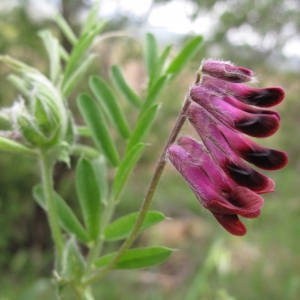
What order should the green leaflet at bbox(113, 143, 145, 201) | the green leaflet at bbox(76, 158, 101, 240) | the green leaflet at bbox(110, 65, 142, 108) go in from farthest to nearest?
1. the green leaflet at bbox(110, 65, 142, 108)
2. the green leaflet at bbox(76, 158, 101, 240)
3. the green leaflet at bbox(113, 143, 145, 201)

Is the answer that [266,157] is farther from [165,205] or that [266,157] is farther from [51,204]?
[165,205]

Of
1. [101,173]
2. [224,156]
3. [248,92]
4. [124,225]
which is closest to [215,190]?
[224,156]

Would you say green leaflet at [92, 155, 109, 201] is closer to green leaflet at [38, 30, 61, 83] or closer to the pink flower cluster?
green leaflet at [38, 30, 61, 83]

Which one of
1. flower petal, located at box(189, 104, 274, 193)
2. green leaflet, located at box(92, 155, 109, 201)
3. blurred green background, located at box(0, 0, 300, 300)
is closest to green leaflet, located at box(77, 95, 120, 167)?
green leaflet, located at box(92, 155, 109, 201)

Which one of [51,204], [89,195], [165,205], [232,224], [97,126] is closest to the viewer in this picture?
[232,224]

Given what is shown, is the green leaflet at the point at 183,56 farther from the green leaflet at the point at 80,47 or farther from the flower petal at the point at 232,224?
the flower petal at the point at 232,224
